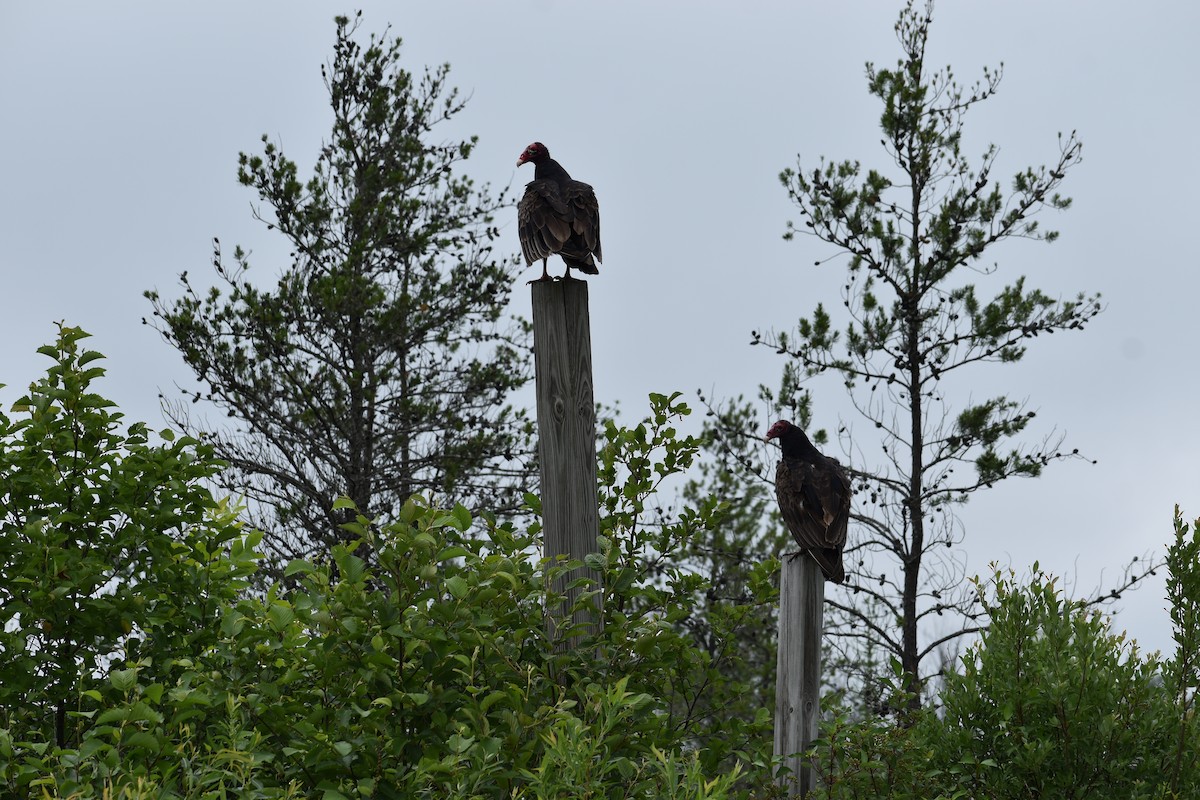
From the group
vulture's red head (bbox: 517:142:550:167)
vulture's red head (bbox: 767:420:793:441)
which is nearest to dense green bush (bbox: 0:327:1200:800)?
vulture's red head (bbox: 767:420:793:441)

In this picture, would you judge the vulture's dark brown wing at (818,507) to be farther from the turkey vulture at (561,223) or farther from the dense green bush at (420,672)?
the turkey vulture at (561,223)

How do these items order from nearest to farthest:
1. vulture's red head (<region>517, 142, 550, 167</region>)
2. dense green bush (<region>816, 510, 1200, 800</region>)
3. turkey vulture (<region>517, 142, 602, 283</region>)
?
1. dense green bush (<region>816, 510, 1200, 800</region>)
2. turkey vulture (<region>517, 142, 602, 283</region>)
3. vulture's red head (<region>517, 142, 550, 167</region>)

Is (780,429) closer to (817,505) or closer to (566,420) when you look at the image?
(817,505)

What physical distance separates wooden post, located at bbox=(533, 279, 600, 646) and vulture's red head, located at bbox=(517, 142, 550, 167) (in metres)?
2.25

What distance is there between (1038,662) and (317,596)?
3101mm

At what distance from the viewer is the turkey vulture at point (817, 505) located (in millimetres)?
5934

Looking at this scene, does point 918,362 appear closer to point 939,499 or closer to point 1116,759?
point 939,499

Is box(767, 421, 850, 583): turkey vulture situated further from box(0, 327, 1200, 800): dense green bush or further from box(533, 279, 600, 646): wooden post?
box(533, 279, 600, 646): wooden post

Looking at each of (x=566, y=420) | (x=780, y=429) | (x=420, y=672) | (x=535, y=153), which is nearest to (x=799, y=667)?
(x=566, y=420)

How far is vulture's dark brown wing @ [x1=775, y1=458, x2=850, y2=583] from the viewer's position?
5934mm

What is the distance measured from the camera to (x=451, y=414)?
1435 centimetres

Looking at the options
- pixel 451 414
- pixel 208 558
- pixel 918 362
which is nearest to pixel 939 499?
pixel 918 362

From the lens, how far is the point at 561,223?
563 centimetres

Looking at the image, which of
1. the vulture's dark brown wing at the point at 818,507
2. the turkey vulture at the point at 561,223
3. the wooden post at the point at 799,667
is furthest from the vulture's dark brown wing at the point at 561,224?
the wooden post at the point at 799,667
